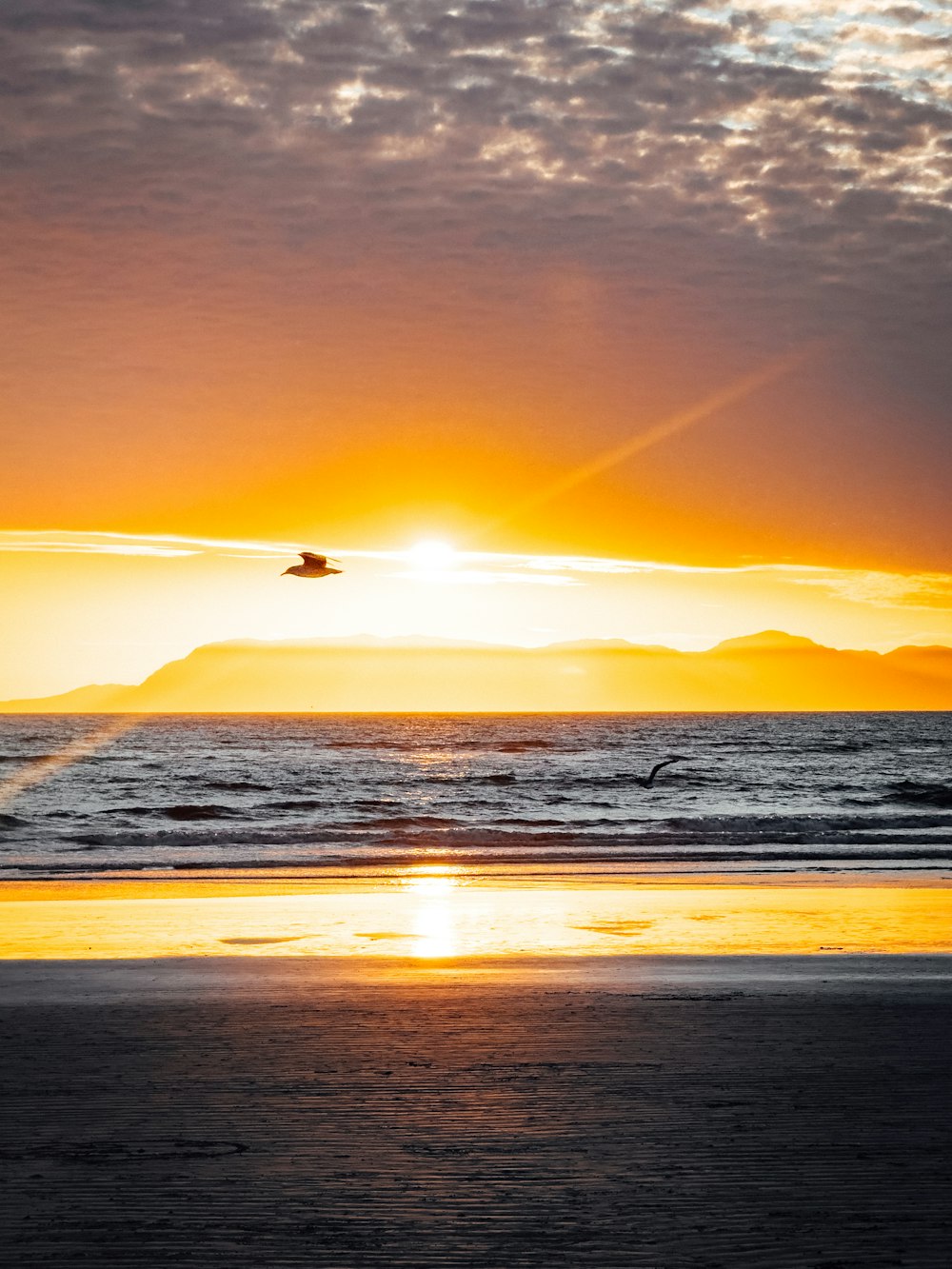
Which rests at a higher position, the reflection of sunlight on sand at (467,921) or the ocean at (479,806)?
the reflection of sunlight on sand at (467,921)

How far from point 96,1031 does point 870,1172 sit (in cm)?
544

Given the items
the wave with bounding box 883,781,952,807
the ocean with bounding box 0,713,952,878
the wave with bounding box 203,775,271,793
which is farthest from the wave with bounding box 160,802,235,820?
the wave with bounding box 883,781,952,807

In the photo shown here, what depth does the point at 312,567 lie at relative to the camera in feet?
50.0

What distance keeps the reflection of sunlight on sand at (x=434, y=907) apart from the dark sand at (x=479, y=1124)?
11.0 feet

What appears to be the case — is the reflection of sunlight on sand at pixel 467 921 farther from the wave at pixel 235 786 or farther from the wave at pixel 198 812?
the wave at pixel 235 786

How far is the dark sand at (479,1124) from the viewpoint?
494cm

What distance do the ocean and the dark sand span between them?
52.0 feet

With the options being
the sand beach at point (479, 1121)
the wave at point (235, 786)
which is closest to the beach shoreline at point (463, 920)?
the sand beach at point (479, 1121)

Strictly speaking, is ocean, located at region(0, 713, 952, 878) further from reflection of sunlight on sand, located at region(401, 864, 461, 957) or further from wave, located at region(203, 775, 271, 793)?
reflection of sunlight on sand, located at region(401, 864, 461, 957)

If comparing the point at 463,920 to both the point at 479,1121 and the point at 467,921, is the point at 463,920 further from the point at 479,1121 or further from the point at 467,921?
the point at 479,1121

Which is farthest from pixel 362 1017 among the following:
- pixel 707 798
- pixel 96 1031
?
pixel 707 798

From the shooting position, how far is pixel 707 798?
181 feet

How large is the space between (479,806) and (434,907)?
33.8 meters

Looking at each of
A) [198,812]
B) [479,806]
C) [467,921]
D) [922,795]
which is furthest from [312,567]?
[922,795]
